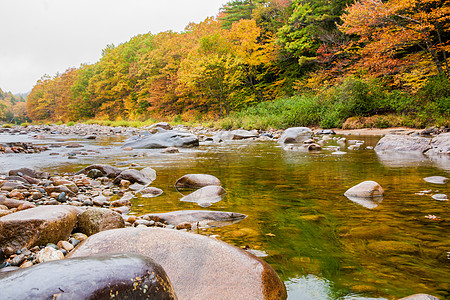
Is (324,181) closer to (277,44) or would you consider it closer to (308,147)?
(308,147)

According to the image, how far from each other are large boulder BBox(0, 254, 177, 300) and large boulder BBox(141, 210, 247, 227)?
1342 mm

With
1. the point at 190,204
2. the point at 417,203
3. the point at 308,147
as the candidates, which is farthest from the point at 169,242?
the point at 308,147

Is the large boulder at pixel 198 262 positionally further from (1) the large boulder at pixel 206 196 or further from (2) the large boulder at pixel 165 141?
(2) the large boulder at pixel 165 141

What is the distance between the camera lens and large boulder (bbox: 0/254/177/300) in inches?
36.0

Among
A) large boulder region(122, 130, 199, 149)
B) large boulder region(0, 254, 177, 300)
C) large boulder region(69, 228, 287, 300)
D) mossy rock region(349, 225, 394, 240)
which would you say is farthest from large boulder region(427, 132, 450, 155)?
large boulder region(0, 254, 177, 300)

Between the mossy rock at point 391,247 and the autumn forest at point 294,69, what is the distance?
10.6 metres

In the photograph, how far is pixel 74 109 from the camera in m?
46.9

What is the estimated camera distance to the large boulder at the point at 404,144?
6719 mm

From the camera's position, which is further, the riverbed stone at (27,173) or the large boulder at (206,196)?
the riverbed stone at (27,173)

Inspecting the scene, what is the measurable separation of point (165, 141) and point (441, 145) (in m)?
7.83

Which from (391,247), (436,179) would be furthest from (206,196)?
(436,179)

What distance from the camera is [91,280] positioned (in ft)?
3.20

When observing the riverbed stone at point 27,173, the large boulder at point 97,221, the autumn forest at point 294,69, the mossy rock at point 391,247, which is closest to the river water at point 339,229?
the mossy rock at point 391,247

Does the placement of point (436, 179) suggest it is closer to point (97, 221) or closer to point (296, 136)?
point (97, 221)
